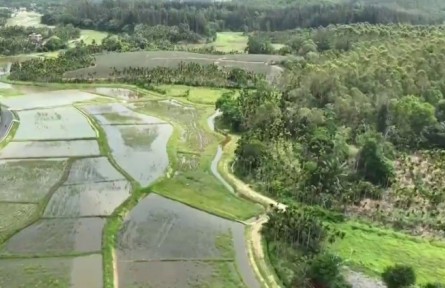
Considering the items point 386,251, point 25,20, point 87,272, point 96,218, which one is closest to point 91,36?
point 25,20

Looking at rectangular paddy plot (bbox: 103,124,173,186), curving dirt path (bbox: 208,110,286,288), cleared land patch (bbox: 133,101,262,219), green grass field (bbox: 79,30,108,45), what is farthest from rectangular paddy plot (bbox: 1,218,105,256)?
green grass field (bbox: 79,30,108,45)

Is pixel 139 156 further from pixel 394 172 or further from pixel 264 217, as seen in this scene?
pixel 394 172

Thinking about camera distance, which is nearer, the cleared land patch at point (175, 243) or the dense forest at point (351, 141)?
the cleared land patch at point (175, 243)

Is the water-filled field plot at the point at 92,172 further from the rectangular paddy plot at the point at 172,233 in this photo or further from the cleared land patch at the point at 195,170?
the rectangular paddy plot at the point at 172,233

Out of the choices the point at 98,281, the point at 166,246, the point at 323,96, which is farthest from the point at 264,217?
the point at 323,96

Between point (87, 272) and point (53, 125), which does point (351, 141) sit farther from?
point (87, 272)

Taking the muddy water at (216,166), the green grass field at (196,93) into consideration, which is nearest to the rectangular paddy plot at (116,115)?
the muddy water at (216,166)
